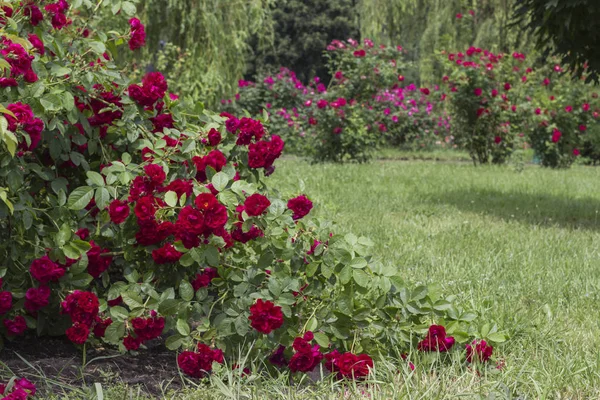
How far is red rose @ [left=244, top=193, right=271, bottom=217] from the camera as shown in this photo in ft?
7.65

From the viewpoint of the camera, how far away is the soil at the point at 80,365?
2285mm

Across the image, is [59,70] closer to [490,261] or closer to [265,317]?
[265,317]

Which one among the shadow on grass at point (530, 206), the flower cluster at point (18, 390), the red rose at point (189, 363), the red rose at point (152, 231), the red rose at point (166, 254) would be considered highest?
the red rose at point (152, 231)

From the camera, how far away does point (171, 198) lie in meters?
2.35

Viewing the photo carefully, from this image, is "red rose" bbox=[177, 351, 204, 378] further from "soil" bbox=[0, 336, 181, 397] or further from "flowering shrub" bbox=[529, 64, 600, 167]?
"flowering shrub" bbox=[529, 64, 600, 167]

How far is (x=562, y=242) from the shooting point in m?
4.86

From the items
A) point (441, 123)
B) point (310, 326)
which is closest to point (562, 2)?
point (310, 326)

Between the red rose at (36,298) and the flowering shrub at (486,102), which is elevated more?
the red rose at (36,298)

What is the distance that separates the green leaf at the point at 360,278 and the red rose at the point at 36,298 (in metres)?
1.03

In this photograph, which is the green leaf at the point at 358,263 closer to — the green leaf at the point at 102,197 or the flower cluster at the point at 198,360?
the flower cluster at the point at 198,360

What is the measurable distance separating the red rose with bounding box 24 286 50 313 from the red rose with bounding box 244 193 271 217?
73 centimetres

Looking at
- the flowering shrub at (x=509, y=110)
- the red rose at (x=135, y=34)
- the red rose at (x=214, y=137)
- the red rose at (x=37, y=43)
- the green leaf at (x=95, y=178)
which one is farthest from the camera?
the flowering shrub at (x=509, y=110)

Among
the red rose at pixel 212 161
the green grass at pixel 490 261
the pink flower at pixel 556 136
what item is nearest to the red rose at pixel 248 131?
the red rose at pixel 212 161

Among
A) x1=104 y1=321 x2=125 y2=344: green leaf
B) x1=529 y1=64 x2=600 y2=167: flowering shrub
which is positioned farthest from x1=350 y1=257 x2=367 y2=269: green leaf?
x1=529 y1=64 x2=600 y2=167: flowering shrub
